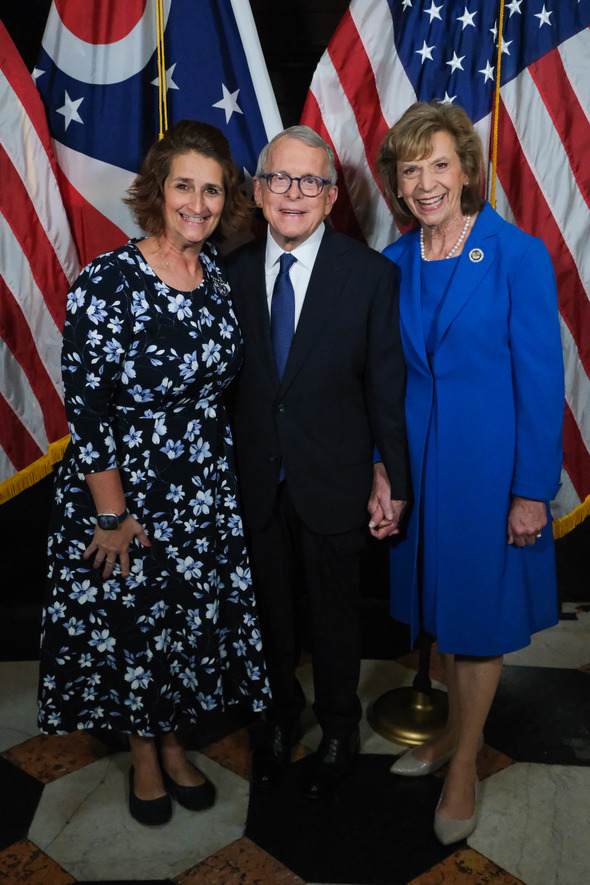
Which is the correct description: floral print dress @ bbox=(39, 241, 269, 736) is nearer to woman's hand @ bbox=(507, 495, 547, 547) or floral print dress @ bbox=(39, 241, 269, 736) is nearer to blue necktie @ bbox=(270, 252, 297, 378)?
blue necktie @ bbox=(270, 252, 297, 378)

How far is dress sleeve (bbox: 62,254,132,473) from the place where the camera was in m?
1.74

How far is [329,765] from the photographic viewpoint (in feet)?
7.27

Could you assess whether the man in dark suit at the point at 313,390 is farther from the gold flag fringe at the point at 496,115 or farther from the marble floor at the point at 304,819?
the gold flag fringe at the point at 496,115

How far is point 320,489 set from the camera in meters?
2.02

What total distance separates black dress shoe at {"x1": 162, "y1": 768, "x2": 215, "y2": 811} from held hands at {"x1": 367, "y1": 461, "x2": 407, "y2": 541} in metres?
0.83

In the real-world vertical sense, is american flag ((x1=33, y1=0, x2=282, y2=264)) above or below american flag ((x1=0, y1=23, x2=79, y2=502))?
above

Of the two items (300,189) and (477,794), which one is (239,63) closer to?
(300,189)

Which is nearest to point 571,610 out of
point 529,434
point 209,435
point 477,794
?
point 477,794

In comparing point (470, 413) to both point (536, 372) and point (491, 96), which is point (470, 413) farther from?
point (491, 96)

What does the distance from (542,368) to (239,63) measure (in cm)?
139

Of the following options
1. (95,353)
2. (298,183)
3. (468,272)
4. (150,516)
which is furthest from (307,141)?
(150,516)

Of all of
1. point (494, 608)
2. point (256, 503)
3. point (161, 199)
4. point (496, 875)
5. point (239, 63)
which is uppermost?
point (239, 63)

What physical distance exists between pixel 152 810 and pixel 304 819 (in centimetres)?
40

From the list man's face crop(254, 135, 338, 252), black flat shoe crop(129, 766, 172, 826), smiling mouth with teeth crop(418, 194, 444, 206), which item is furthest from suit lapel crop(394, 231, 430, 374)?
black flat shoe crop(129, 766, 172, 826)
